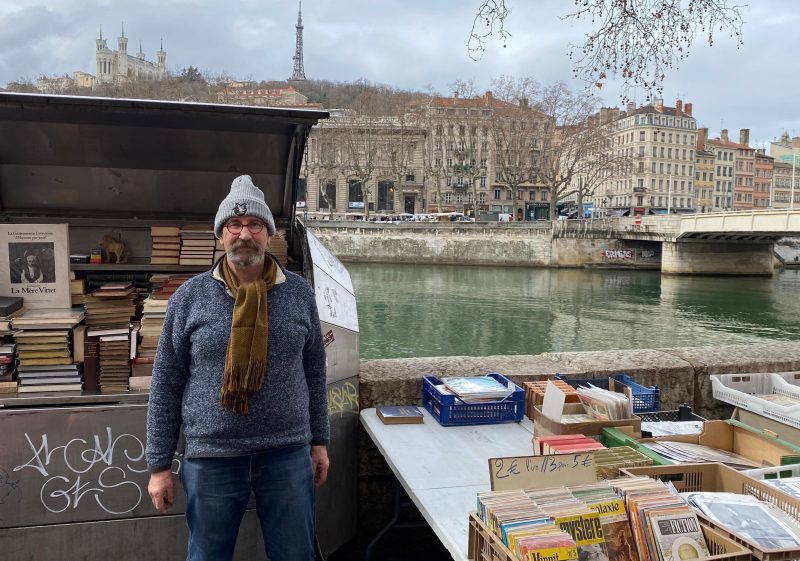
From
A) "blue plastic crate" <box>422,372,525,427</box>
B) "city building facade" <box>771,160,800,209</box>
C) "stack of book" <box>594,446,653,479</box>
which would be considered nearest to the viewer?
"stack of book" <box>594,446,653,479</box>

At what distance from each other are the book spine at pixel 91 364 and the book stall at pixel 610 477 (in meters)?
1.38

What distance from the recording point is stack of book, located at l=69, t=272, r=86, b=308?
373cm

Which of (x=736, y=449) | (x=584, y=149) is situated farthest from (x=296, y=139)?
(x=584, y=149)

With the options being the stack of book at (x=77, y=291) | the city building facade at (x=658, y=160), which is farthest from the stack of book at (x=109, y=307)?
the city building facade at (x=658, y=160)

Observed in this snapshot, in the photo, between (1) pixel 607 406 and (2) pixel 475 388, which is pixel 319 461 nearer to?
(2) pixel 475 388

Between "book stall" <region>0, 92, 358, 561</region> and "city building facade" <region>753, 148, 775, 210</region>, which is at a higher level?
"city building facade" <region>753, 148, 775, 210</region>

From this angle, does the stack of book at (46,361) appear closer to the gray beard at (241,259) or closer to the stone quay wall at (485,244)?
the gray beard at (241,259)

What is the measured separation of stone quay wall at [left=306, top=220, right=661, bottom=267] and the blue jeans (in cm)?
4199

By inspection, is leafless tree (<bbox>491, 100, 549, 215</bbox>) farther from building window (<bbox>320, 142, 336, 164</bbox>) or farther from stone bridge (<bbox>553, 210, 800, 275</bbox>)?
building window (<bbox>320, 142, 336, 164</bbox>)

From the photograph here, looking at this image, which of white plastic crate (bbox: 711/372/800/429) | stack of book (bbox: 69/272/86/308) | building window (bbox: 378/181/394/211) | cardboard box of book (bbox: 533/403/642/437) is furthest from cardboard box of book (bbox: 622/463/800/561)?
building window (bbox: 378/181/394/211)

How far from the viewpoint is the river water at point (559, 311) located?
792 inches

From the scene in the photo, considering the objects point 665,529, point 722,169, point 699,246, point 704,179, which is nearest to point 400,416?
point 665,529

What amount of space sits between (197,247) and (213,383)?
6.91 ft

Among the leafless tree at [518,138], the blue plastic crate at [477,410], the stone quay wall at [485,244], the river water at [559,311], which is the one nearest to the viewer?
the blue plastic crate at [477,410]
